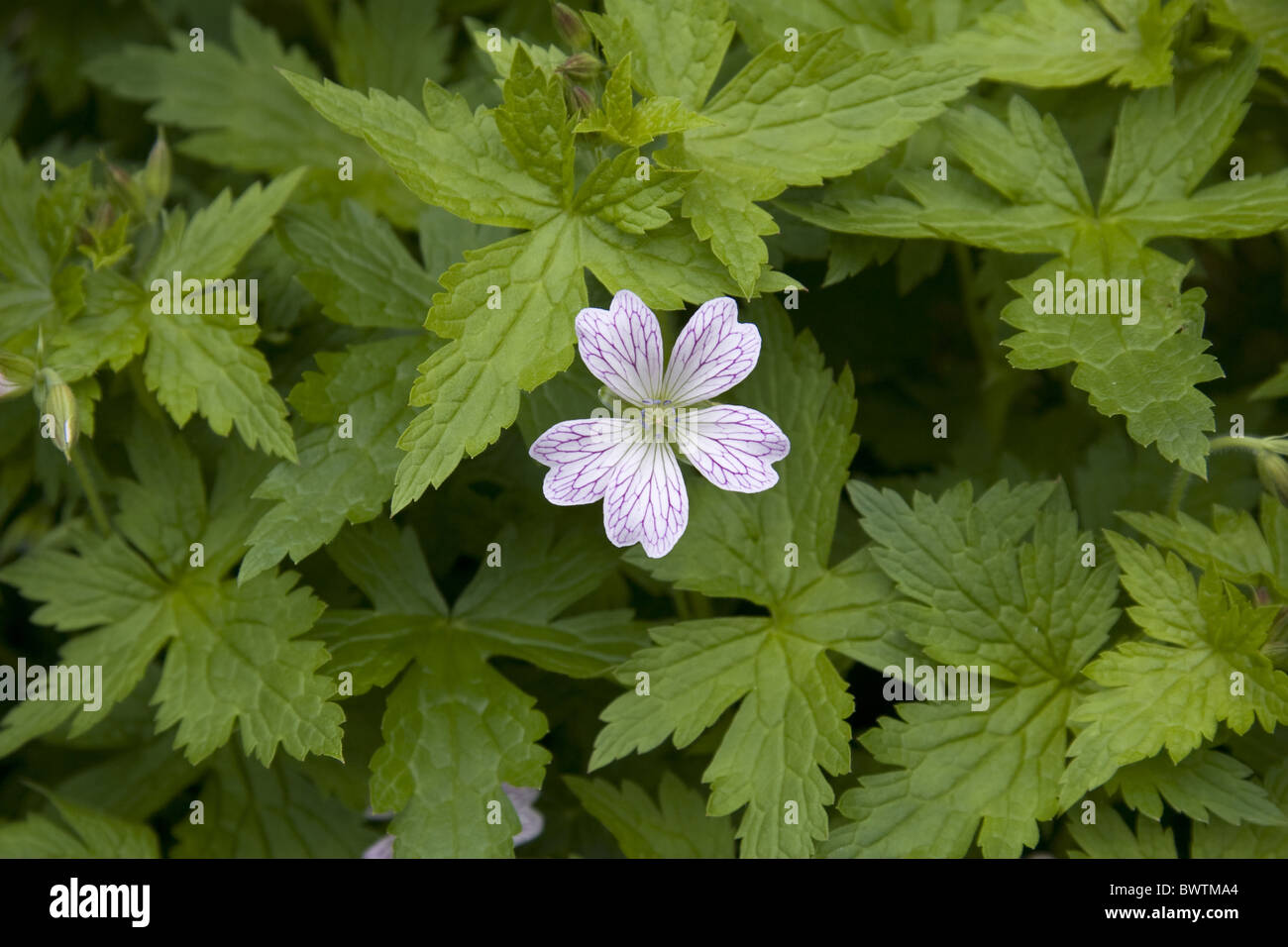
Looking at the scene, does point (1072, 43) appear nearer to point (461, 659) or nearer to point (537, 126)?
point (537, 126)

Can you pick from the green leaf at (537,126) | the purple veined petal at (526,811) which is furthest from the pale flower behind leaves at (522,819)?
the green leaf at (537,126)

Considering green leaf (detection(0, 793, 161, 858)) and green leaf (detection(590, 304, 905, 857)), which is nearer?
green leaf (detection(590, 304, 905, 857))

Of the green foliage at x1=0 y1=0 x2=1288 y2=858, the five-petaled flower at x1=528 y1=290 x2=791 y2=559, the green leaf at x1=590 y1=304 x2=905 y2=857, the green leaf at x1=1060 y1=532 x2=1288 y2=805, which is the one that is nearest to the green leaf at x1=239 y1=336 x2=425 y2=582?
the green foliage at x1=0 y1=0 x2=1288 y2=858

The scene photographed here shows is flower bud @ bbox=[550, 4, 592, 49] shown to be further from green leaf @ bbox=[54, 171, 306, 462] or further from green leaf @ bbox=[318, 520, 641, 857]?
green leaf @ bbox=[318, 520, 641, 857]

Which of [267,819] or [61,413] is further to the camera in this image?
[267,819]

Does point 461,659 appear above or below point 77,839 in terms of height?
above

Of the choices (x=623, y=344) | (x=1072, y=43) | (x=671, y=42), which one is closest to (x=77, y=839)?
(x=623, y=344)
